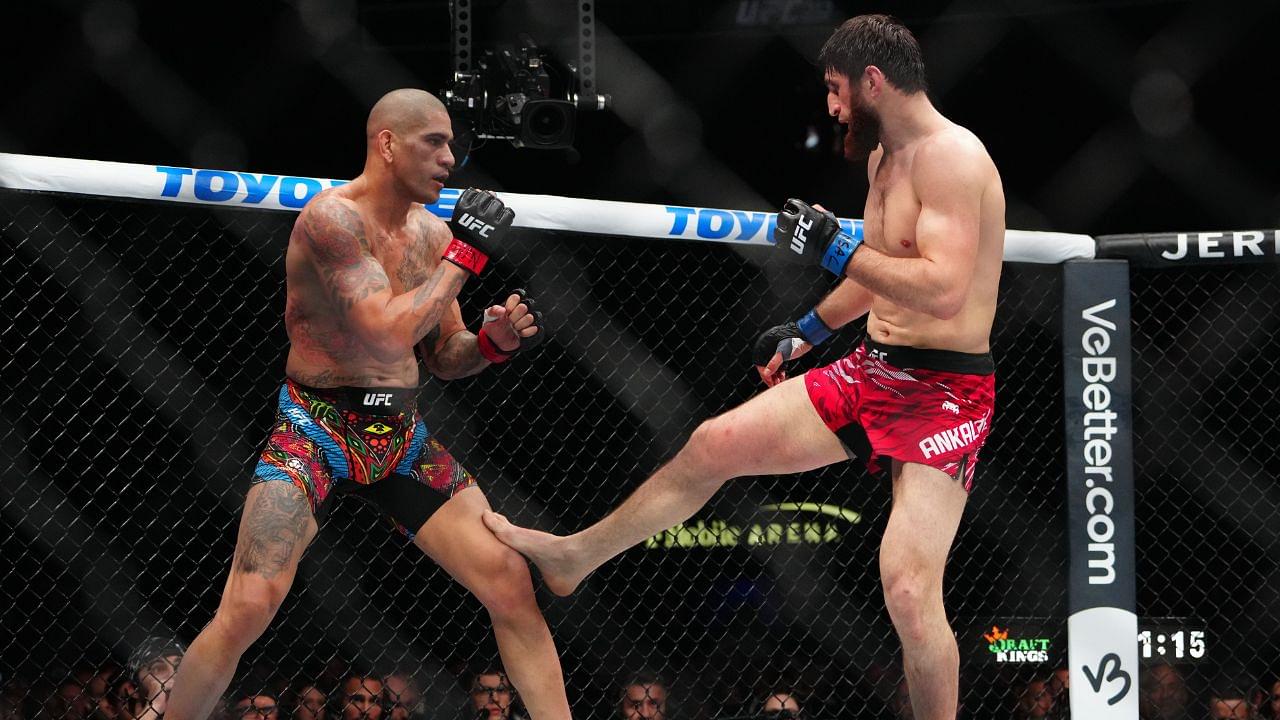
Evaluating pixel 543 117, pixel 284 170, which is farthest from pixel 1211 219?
pixel 284 170

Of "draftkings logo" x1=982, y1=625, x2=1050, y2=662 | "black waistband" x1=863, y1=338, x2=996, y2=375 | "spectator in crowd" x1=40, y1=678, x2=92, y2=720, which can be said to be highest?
"black waistband" x1=863, y1=338, x2=996, y2=375

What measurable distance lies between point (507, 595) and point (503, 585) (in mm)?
20

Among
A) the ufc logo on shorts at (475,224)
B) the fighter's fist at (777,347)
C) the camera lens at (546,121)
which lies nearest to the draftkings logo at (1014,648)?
the fighter's fist at (777,347)

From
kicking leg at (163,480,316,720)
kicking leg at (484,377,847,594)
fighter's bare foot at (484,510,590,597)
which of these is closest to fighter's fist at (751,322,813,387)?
kicking leg at (484,377,847,594)

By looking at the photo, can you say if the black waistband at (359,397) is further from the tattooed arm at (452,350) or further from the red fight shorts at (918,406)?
the red fight shorts at (918,406)

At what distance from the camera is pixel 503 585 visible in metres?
2.33

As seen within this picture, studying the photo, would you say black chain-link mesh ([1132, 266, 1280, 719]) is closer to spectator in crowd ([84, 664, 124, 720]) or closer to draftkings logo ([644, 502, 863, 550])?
draftkings logo ([644, 502, 863, 550])

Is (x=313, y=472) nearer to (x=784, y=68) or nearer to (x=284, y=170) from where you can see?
(x=284, y=170)

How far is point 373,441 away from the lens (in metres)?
2.29

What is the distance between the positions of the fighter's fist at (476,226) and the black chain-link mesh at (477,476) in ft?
6.15

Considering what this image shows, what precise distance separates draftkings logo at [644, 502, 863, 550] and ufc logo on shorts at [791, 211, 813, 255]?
2.67 metres

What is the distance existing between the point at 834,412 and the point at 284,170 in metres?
2.91

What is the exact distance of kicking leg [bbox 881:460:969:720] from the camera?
2094 millimetres

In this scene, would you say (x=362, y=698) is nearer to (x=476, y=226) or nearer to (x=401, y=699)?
(x=401, y=699)
